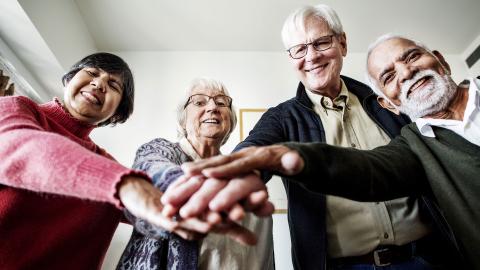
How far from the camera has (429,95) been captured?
111 cm

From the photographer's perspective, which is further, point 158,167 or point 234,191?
point 158,167

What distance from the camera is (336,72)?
3.98ft

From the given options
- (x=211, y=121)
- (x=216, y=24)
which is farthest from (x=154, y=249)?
(x=216, y=24)

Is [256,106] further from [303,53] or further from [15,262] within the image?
[15,262]

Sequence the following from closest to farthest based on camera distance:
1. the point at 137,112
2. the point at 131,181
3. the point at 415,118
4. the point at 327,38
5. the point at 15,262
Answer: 1. the point at 131,181
2. the point at 15,262
3. the point at 415,118
4. the point at 327,38
5. the point at 137,112

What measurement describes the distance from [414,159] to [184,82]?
183 centimetres

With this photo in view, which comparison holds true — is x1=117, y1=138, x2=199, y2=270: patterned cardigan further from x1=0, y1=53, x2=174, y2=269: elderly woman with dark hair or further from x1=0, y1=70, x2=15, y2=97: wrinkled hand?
x1=0, y1=70, x2=15, y2=97: wrinkled hand

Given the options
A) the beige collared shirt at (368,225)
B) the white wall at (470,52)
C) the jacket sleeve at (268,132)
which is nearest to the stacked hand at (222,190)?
the jacket sleeve at (268,132)

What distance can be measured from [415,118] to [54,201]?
1241mm

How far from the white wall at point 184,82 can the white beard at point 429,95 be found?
1187 mm

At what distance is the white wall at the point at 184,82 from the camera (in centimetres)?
214

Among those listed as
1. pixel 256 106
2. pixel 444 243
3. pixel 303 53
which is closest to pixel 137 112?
pixel 256 106

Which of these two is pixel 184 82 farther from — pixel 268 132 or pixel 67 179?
pixel 67 179

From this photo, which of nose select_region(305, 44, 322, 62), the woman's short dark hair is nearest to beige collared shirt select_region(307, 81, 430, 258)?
nose select_region(305, 44, 322, 62)
